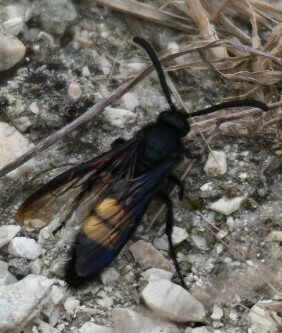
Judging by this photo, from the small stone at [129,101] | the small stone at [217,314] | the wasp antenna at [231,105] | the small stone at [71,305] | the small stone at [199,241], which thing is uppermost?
the wasp antenna at [231,105]

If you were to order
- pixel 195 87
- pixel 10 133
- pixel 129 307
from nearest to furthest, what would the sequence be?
pixel 129 307 → pixel 10 133 → pixel 195 87

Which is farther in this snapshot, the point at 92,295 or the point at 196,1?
the point at 196,1

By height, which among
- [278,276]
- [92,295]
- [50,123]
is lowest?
[278,276]

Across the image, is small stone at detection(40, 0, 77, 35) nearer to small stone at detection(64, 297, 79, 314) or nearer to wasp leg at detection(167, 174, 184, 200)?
wasp leg at detection(167, 174, 184, 200)

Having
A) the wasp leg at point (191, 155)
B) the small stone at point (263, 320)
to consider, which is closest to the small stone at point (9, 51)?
the wasp leg at point (191, 155)

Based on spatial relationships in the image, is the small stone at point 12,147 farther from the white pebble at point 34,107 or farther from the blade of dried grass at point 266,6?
the blade of dried grass at point 266,6

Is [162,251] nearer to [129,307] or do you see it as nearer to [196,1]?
[129,307]

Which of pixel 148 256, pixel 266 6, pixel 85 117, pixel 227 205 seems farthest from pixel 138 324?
pixel 266 6

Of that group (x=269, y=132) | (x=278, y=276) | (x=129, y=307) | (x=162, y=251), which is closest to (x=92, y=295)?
(x=129, y=307)
